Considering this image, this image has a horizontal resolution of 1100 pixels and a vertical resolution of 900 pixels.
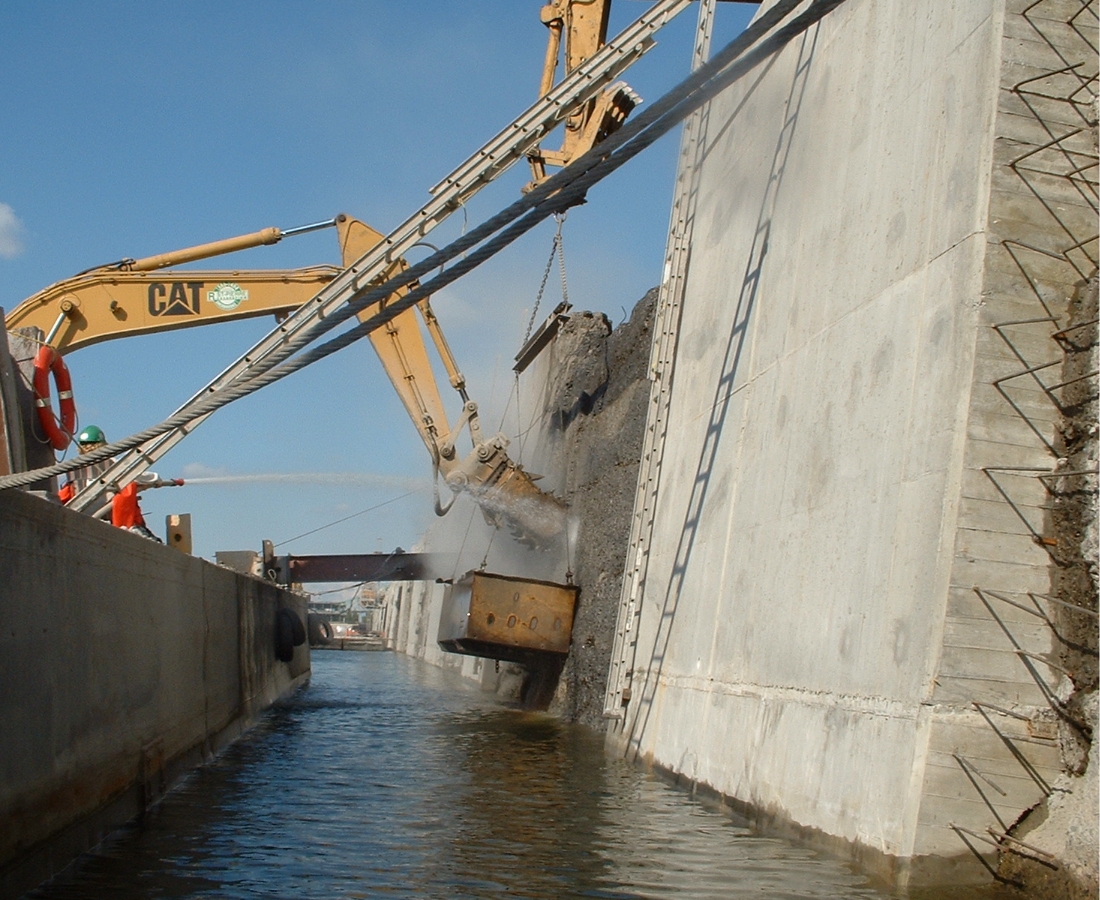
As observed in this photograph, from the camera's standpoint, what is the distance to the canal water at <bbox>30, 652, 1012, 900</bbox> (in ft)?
22.5

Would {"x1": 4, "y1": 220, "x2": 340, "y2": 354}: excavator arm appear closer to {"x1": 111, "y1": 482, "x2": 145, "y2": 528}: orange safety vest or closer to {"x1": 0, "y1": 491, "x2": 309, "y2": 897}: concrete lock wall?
{"x1": 111, "y1": 482, "x2": 145, "y2": 528}: orange safety vest

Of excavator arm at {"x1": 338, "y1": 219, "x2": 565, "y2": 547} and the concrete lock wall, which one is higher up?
excavator arm at {"x1": 338, "y1": 219, "x2": 565, "y2": 547}

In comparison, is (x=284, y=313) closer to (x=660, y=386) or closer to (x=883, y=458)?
(x=660, y=386)

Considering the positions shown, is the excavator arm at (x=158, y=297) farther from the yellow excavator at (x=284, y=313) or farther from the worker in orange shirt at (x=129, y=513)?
the worker in orange shirt at (x=129, y=513)

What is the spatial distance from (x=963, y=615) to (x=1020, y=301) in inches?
73.6

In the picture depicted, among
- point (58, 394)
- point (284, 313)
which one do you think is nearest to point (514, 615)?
point (284, 313)

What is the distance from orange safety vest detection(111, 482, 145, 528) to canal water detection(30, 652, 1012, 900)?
2953 millimetres

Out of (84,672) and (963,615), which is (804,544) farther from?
(84,672)

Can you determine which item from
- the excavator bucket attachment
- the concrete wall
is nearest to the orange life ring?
the concrete wall

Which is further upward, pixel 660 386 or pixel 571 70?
pixel 571 70

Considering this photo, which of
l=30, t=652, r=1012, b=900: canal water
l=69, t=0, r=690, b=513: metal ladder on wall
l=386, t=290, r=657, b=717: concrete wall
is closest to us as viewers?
l=30, t=652, r=1012, b=900: canal water

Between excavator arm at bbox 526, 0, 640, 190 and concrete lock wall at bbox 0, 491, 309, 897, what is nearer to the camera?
concrete lock wall at bbox 0, 491, 309, 897

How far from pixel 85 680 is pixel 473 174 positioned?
35.3 ft

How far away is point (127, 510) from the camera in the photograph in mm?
13430
